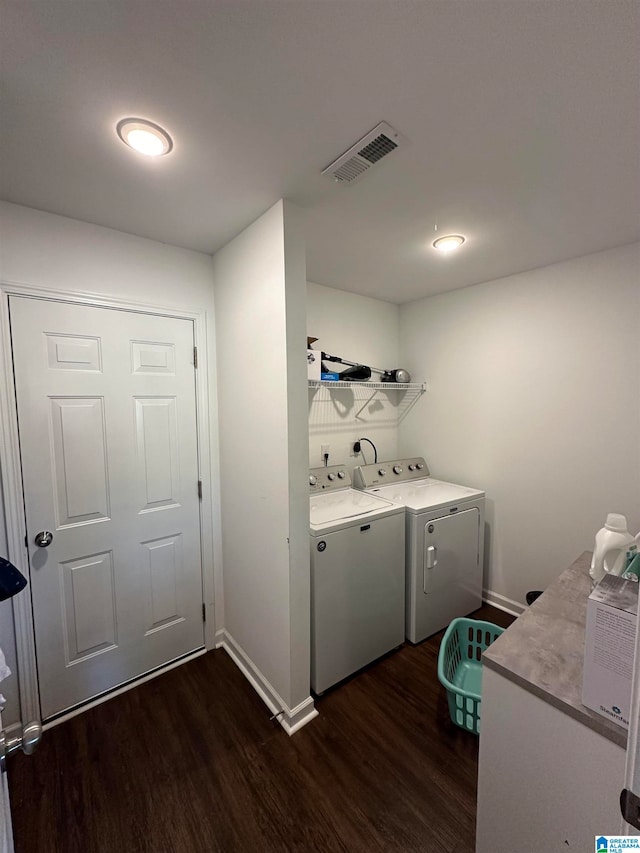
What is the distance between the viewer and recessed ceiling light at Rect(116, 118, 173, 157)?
3.65 feet

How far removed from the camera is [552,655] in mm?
1040

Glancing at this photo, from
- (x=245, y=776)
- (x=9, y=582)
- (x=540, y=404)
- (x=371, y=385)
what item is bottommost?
(x=245, y=776)

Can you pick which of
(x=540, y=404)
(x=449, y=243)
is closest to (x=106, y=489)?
(x=449, y=243)

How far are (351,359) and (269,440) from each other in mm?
1524

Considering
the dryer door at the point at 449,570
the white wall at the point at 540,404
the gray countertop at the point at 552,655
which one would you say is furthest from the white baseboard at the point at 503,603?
the gray countertop at the point at 552,655

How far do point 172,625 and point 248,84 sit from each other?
2.55m

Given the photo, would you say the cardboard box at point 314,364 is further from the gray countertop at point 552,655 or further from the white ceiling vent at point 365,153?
the gray countertop at point 552,655

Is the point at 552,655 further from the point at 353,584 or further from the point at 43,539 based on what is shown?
the point at 43,539

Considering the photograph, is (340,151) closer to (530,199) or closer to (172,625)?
(530,199)

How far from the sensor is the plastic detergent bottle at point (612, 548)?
4.75 feet

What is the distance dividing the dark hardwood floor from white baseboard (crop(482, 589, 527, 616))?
102 cm

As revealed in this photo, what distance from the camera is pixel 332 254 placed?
7.01ft
